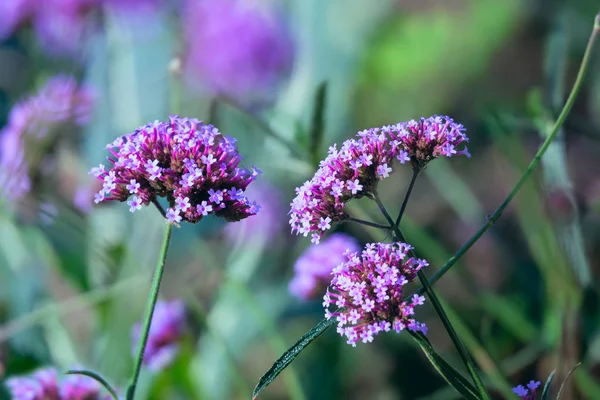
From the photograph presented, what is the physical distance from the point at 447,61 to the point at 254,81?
653 millimetres

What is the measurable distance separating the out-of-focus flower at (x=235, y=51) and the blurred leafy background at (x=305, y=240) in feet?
0.13

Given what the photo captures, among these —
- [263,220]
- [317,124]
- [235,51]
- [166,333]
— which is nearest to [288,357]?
[317,124]

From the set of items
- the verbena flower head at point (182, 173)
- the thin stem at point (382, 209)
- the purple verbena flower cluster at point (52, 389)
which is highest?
the purple verbena flower cluster at point (52, 389)

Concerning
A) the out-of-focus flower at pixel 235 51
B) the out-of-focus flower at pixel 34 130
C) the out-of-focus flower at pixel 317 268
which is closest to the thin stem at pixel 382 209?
the out-of-focus flower at pixel 317 268

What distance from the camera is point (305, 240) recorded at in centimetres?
105

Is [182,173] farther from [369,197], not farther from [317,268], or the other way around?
[317,268]

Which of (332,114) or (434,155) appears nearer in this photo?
(434,155)

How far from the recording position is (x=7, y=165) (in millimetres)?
745

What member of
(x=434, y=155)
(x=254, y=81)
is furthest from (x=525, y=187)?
(x=254, y=81)

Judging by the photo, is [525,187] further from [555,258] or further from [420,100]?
[420,100]

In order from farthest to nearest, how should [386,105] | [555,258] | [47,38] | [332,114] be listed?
[386,105]
[332,114]
[47,38]
[555,258]

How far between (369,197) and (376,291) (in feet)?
0.20

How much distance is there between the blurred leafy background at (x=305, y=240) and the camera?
0.67 metres

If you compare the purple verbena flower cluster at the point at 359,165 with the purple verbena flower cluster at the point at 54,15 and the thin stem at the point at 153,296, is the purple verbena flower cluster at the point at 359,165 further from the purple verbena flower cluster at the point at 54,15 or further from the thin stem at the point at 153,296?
the purple verbena flower cluster at the point at 54,15
